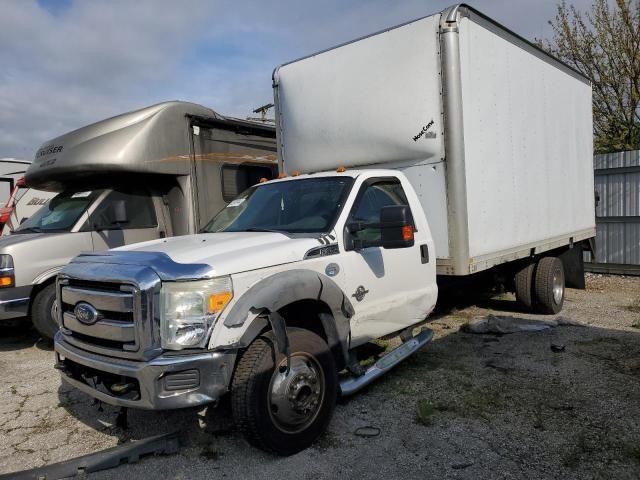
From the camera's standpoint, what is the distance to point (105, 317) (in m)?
3.40

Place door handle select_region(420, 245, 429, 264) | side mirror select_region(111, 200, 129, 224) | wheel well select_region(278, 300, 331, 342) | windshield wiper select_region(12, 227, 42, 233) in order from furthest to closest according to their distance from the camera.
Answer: windshield wiper select_region(12, 227, 42, 233), side mirror select_region(111, 200, 129, 224), door handle select_region(420, 245, 429, 264), wheel well select_region(278, 300, 331, 342)

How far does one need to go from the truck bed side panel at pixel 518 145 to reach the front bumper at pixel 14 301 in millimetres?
5125

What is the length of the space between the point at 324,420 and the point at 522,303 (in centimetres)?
476

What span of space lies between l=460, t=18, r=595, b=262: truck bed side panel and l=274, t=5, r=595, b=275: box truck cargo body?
20 millimetres

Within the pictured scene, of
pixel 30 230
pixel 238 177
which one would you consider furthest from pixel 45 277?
pixel 238 177

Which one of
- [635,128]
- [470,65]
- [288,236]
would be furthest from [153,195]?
[635,128]

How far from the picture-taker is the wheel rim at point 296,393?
3.42m

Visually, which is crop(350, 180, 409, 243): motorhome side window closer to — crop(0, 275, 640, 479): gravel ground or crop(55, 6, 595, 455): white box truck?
crop(55, 6, 595, 455): white box truck

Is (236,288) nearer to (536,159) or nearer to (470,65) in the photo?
(470,65)

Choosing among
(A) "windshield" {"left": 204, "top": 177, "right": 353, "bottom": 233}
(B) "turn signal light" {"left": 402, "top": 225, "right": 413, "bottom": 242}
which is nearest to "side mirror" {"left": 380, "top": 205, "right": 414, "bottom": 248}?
(B) "turn signal light" {"left": 402, "top": 225, "right": 413, "bottom": 242}

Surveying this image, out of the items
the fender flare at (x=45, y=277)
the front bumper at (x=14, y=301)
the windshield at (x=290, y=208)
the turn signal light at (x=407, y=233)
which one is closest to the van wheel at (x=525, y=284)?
the windshield at (x=290, y=208)

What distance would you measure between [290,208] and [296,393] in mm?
1733

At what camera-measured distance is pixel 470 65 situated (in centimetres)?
535

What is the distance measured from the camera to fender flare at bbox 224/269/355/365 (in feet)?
10.7
